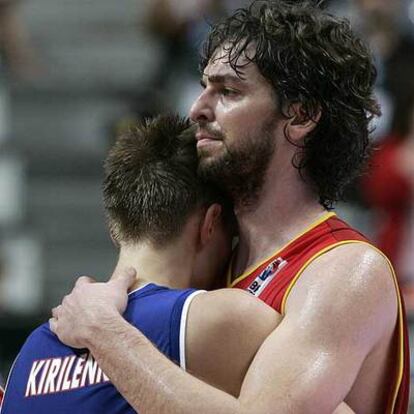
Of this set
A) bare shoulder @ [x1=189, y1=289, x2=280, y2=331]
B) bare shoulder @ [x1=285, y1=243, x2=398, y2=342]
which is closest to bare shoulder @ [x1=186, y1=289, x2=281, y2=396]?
bare shoulder @ [x1=189, y1=289, x2=280, y2=331]

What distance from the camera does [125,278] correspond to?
3461mm

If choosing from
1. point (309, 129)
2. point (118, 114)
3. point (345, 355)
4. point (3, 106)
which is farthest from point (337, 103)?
point (3, 106)

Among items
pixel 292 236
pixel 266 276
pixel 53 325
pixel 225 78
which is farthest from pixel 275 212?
pixel 53 325

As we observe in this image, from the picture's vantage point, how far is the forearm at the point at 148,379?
3.17 metres

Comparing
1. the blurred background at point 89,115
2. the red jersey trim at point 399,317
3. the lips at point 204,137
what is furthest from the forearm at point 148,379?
the blurred background at point 89,115

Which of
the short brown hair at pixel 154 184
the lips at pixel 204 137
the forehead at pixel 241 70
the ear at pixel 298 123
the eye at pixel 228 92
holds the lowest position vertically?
the short brown hair at pixel 154 184

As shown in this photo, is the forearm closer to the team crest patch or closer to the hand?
the hand

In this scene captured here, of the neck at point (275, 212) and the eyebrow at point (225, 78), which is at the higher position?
the eyebrow at point (225, 78)

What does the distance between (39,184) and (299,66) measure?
5807 mm

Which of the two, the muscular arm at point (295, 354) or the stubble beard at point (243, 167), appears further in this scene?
the stubble beard at point (243, 167)

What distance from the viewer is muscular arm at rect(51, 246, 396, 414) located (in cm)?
319

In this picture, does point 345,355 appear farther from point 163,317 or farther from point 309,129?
point 309,129

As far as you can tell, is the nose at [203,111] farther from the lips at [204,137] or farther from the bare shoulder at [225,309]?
the bare shoulder at [225,309]

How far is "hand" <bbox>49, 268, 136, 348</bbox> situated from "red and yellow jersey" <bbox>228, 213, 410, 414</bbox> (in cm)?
44
